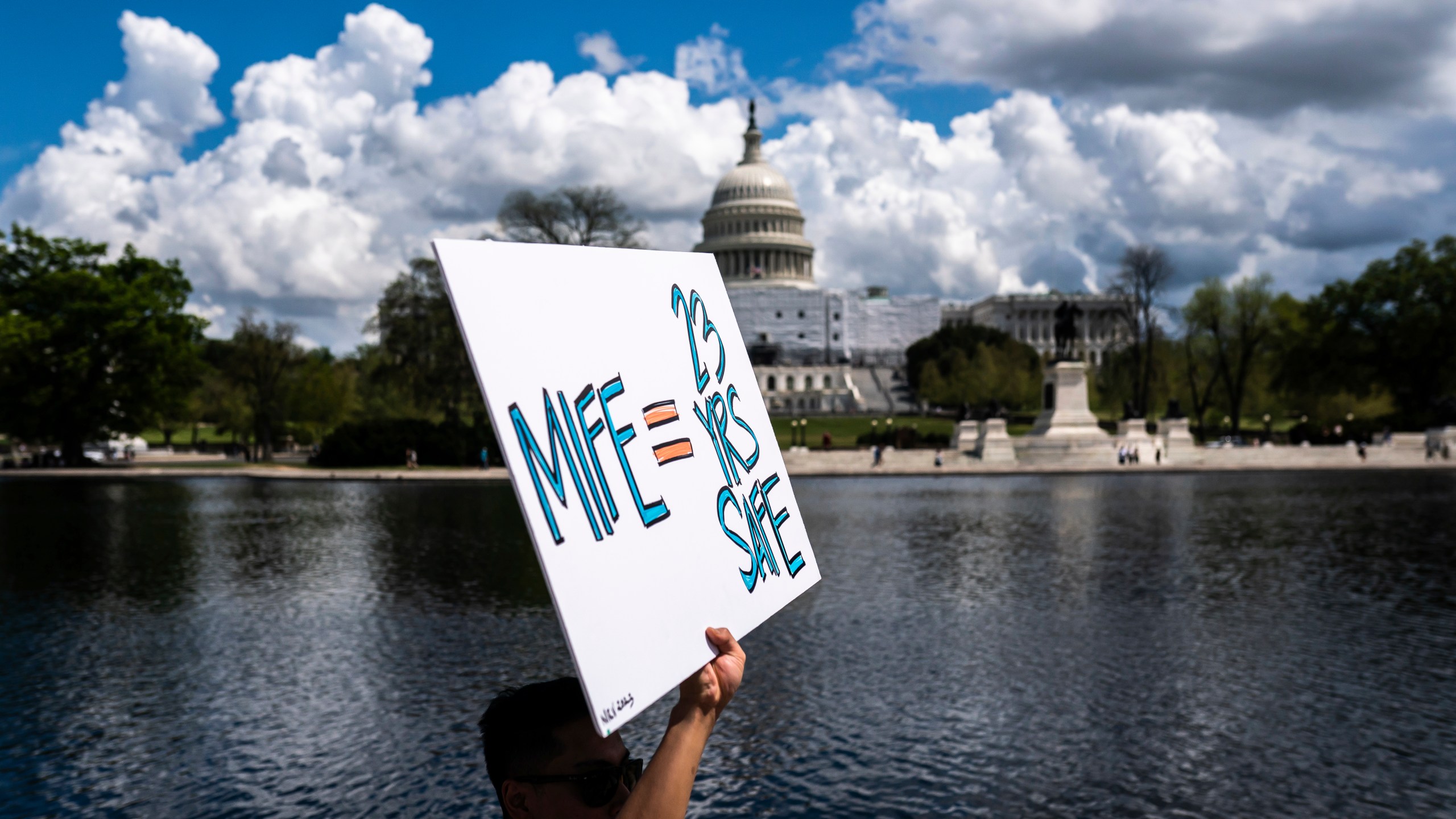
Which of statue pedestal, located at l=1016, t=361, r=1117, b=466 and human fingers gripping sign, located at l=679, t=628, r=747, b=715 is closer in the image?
human fingers gripping sign, located at l=679, t=628, r=747, b=715

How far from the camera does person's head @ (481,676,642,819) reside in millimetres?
2420

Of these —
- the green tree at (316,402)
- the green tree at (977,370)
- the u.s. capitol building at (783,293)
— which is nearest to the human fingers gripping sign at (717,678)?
the green tree at (316,402)

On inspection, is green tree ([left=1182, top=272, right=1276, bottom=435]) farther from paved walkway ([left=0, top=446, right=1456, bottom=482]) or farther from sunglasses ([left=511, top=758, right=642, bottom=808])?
sunglasses ([left=511, top=758, right=642, bottom=808])

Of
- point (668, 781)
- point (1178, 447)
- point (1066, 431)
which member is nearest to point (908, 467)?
point (1066, 431)

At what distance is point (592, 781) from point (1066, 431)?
5160 centimetres

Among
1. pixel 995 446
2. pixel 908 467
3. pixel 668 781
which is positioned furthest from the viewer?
pixel 995 446

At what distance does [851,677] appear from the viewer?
1054 cm

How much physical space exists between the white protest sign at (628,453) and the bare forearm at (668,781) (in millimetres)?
136

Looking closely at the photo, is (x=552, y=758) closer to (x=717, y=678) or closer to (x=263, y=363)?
(x=717, y=678)

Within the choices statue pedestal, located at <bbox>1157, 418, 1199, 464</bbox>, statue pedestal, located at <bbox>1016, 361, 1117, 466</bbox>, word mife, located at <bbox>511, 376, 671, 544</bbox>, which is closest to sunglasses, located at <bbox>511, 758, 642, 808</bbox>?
word mife, located at <bbox>511, 376, 671, 544</bbox>

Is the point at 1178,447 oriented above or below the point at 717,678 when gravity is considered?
below

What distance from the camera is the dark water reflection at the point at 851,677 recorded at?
304 inches
